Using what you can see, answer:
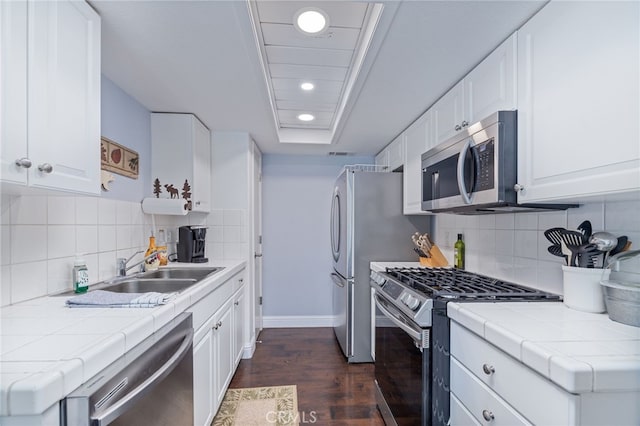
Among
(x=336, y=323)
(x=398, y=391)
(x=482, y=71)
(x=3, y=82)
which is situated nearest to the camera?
(x=3, y=82)

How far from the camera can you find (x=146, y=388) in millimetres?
990

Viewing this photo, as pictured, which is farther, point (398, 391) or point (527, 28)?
point (398, 391)

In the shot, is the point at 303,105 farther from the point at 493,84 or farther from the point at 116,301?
the point at 116,301

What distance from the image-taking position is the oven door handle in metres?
1.37

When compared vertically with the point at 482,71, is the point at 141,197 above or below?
below

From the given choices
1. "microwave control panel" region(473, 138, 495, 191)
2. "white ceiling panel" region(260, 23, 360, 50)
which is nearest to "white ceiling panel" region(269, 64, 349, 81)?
"white ceiling panel" region(260, 23, 360, 50)

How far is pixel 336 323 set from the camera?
10.6ft

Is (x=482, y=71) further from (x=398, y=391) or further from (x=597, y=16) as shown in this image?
(x=398, y=391)

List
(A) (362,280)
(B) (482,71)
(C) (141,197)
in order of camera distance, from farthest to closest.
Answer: (A) (362,280)
(C) (141,197)
(B) (482,71)

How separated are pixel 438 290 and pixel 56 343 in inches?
56.5

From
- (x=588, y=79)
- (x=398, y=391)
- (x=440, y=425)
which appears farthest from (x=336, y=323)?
(x=588, y=79)

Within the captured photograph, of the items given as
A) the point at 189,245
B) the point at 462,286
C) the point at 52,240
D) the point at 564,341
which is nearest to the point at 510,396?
the point at 564,341

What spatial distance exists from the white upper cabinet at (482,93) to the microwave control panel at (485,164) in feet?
0.60

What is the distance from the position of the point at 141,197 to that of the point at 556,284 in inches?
102
